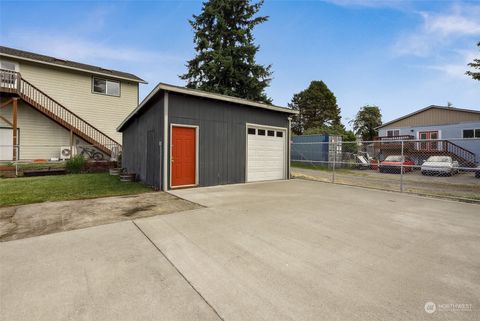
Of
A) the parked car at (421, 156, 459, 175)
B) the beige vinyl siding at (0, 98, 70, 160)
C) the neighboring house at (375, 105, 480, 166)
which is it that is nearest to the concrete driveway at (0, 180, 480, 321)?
the parked car at (421, 156, 459, 175)

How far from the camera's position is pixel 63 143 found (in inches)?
555

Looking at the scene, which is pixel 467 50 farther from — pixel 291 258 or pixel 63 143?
pixel 63 143

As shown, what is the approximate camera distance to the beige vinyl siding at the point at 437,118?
1883 centimetres

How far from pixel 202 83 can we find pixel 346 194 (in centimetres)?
1609

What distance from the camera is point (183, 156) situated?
7961 millimetres

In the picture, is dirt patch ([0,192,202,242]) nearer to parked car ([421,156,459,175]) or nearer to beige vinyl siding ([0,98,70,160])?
beige vinyl siding ([0,98,70,160])

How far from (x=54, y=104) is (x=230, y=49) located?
1291 centimetres

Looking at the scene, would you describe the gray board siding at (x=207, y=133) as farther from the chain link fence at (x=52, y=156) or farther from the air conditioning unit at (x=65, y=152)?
the air conditioning unit at (x=65, y=152)

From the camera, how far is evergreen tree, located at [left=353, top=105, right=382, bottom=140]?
37188 mm

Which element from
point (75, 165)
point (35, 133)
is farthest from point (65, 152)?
point (75, 165)

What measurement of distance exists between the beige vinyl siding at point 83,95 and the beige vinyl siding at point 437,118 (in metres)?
25.6

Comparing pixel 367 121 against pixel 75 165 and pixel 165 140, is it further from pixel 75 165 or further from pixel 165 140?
pixel 75 165

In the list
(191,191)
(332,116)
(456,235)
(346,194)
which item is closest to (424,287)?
(456,235)

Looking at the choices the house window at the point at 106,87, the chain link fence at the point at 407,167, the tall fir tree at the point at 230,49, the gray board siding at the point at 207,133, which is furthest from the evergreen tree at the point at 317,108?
the gray board siding at the point at 207,133
